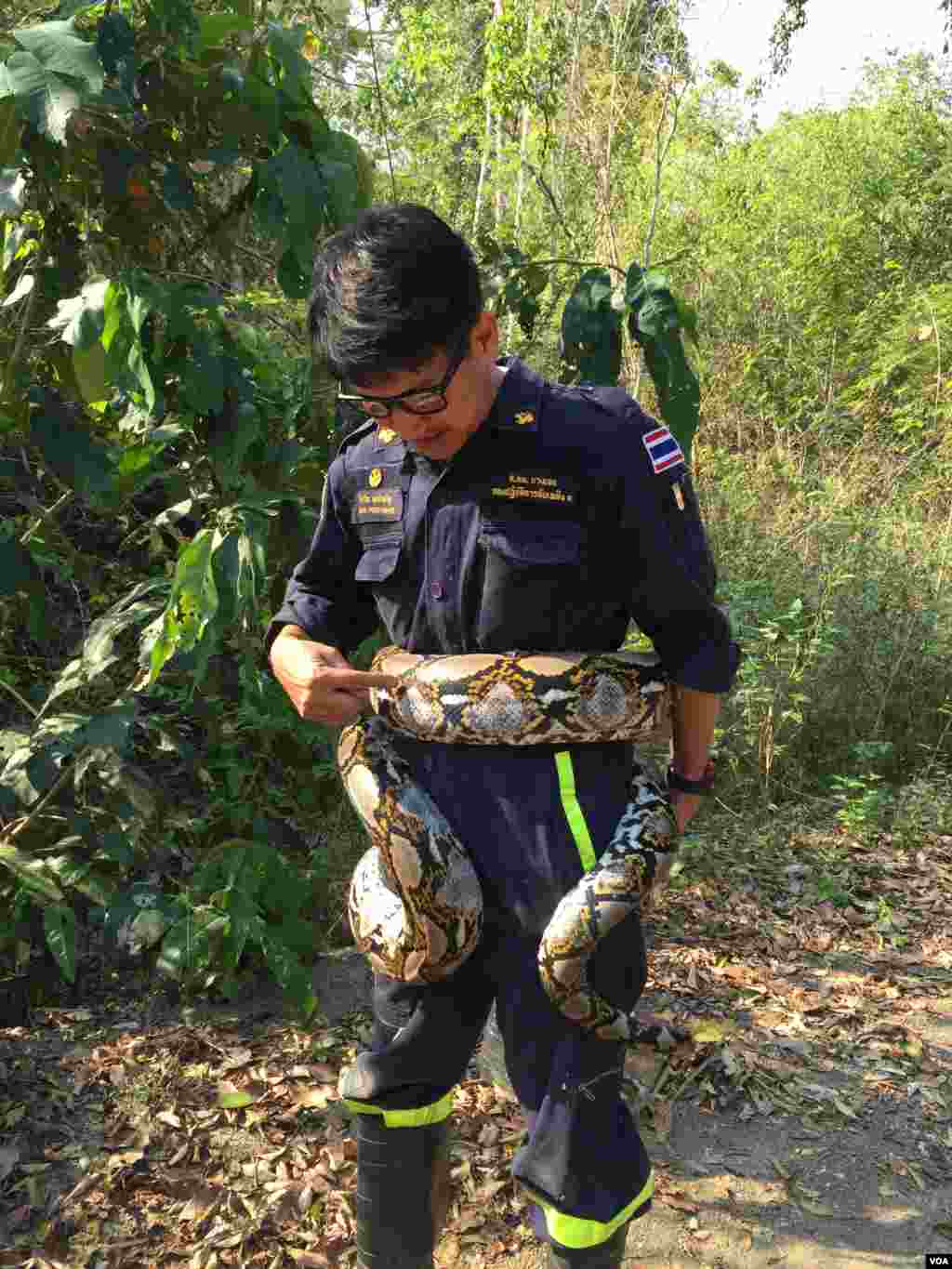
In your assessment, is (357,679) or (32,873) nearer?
(357,679)

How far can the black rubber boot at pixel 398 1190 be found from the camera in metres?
2.13

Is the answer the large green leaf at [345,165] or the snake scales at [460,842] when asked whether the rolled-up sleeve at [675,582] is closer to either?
the snake scales at [460,842]

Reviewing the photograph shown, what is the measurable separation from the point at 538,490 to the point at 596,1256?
1.34 meters

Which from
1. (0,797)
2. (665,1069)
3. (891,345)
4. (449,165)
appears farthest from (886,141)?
(0,797)

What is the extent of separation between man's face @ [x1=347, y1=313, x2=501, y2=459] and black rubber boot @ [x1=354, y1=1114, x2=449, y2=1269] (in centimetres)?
130

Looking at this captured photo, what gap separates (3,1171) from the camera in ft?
9.71

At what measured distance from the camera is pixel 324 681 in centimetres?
A: 186

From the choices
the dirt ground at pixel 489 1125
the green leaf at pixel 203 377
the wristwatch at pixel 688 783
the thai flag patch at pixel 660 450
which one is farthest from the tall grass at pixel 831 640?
the thai flag patch at pixel 660 450

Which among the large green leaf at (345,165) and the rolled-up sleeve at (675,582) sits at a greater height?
the large green leaf at (345,165)

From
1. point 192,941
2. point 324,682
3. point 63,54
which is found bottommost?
point 192,941

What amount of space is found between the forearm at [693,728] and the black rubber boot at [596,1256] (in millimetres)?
826

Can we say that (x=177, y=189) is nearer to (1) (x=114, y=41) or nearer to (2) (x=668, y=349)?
(1) (x=114, y=41)

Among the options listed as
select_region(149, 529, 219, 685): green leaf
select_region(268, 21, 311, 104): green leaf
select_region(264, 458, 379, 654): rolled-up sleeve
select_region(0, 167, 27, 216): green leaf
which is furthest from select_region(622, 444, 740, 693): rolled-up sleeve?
select_region(0, 167, 27, 216): green leaf

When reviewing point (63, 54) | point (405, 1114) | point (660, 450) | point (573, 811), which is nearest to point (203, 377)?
point (63, 54)
